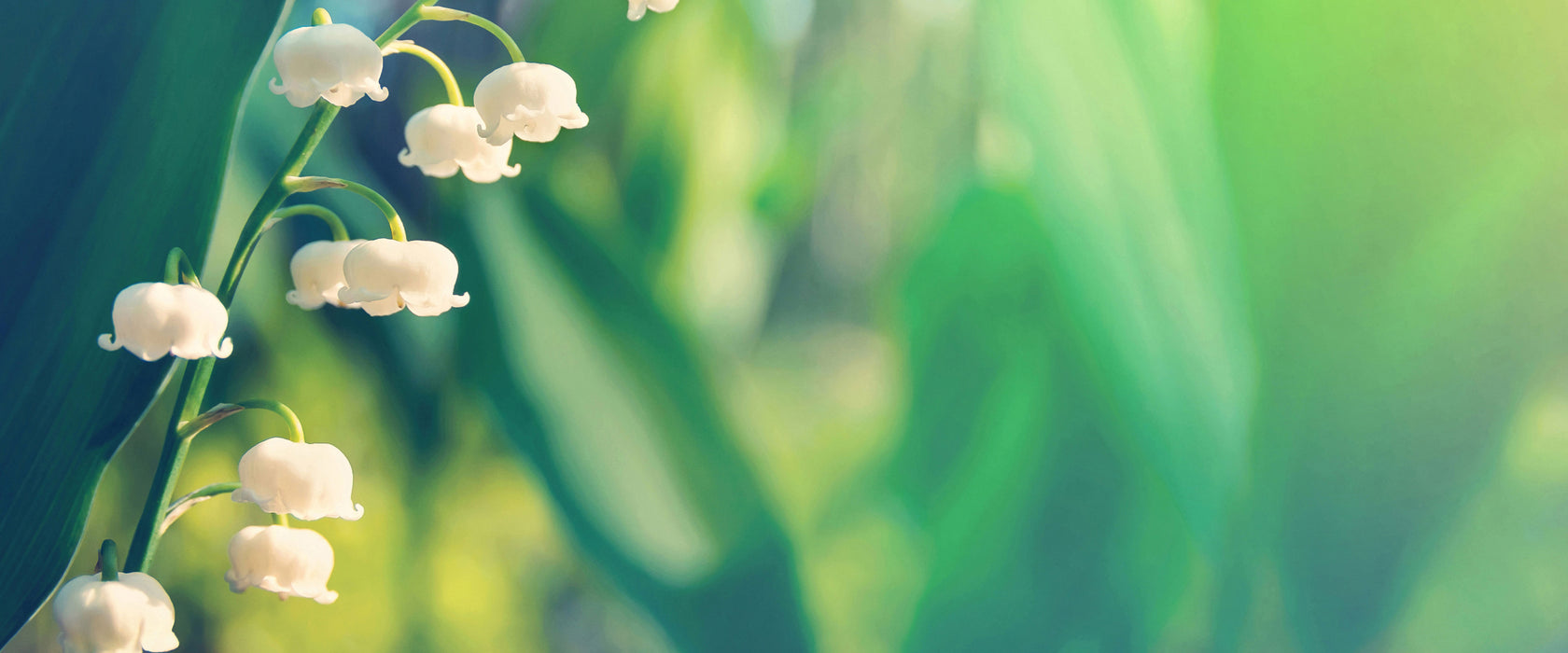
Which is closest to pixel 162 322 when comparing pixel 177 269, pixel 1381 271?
pixel 177 269

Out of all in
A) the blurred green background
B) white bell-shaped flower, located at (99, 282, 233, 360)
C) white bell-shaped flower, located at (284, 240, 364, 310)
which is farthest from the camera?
the blurred green background

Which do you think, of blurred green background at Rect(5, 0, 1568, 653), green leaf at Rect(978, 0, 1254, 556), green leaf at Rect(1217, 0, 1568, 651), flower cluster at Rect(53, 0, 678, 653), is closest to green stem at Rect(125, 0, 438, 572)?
flower cluster at Rect(53, 0, 678, 653)

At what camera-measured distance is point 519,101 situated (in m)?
0.53

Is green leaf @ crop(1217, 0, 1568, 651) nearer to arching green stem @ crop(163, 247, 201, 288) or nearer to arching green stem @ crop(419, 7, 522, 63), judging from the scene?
arching green stem @ crop(419, 7, 522, 63)

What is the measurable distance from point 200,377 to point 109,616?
14 centimetres

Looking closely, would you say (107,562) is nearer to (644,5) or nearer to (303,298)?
(303,298)

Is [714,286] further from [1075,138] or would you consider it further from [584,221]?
[1075,138]

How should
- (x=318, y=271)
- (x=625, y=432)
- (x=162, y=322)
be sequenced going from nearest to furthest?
1. (x=162, y=322)
2. (x=318, y=271)
3. (x=625, y=432)

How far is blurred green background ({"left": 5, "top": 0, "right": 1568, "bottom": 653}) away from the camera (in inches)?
28.2

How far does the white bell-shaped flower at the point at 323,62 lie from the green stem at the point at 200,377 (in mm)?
57

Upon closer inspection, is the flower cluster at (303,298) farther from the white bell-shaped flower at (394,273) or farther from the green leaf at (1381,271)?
the green leaf at (1381,271)

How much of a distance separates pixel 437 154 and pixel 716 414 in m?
0.29

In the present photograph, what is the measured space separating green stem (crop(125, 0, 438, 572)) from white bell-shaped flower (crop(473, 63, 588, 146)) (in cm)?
8

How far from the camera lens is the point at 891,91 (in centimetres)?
77
